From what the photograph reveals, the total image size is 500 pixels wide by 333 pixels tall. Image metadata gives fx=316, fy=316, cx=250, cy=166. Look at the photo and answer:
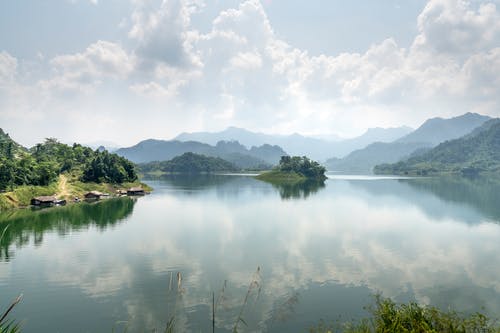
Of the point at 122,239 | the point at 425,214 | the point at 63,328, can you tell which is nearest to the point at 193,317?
the point at 63,328

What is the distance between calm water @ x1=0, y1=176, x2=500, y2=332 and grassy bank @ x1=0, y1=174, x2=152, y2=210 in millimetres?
18753

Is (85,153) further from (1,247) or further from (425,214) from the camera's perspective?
(425,214)

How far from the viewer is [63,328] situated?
2831 centimetres

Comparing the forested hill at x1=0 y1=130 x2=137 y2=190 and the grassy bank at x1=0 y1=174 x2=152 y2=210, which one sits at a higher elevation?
the forested hill at x1=0 y1=130 x2=137 y2=190

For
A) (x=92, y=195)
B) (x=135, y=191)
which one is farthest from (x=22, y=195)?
(x=135, y=191)

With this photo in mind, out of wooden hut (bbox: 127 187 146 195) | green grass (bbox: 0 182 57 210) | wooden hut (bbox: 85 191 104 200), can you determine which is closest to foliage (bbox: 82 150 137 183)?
wooden hut (bbox: 127 187 146 195)

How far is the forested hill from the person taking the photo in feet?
371

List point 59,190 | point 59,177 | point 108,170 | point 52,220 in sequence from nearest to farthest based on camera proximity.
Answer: point 52,220 → point 59,190 → point 59,177 → point 108,170

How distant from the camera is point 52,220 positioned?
8206 cm

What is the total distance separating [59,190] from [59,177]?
21.4 m

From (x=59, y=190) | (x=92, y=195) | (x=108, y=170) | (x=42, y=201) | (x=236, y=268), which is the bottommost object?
(x=236, y=268)

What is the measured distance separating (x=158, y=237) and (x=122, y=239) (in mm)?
6975

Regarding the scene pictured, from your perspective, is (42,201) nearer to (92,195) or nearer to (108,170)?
(92,195)

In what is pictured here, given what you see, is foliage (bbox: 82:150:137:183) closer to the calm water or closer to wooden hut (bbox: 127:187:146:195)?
wooden hut (bbox: 127:187:146:195)
